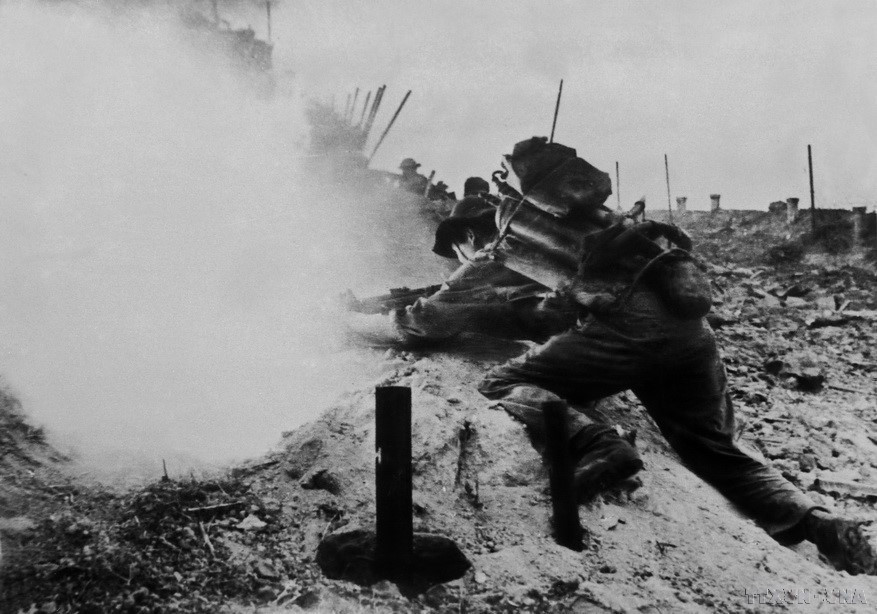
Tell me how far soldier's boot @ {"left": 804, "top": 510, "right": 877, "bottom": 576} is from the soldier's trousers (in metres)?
0.44

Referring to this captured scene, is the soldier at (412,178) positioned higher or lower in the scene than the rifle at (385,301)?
higher

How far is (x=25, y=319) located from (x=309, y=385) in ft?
6.62

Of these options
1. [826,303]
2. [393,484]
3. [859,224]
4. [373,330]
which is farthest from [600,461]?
[859,224]

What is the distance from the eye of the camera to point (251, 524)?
2684 millimetres

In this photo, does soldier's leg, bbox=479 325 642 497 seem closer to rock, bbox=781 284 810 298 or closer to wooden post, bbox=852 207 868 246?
rock, bbox=781 284 810 298

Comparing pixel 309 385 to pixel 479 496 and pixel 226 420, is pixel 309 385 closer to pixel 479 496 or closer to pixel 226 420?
pixel 226 420

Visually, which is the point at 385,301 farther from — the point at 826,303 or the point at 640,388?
the point at 826,303

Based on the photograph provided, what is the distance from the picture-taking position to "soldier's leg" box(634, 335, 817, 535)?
12.6 ft

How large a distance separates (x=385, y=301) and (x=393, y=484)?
3.23 metres

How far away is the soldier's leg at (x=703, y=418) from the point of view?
3846mm

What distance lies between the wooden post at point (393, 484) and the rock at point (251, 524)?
58 centimetres

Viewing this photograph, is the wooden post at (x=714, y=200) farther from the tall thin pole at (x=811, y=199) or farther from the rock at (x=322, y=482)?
the rock at (x=322, y=482)

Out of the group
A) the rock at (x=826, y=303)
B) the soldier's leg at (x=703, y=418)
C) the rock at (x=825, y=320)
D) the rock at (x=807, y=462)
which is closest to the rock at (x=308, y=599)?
the soldier's leg at (x=703, y=418)

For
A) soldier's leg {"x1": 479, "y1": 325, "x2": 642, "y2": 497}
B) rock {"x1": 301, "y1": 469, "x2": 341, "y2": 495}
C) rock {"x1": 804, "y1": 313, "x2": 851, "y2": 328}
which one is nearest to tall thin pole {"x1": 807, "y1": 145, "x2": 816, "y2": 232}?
rock {"x1": 804, "y1": 313, "x2": 851, "y2": 328}
